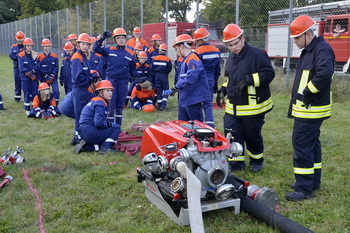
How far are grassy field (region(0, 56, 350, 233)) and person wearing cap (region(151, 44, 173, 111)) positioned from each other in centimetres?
343

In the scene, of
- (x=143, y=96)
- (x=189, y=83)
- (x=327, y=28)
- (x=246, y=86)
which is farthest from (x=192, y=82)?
(x=327, y=28)

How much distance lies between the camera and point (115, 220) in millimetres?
3982

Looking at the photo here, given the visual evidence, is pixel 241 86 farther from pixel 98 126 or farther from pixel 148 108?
pixel 148 108

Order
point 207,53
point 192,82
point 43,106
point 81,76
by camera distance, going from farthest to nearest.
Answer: point 43,106 → point 207,53 → point 81,76 → point 192,82

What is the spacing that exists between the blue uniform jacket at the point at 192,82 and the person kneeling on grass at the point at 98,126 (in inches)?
49.3

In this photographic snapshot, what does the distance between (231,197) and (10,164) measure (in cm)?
360

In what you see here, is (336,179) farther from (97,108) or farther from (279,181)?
(97,108)

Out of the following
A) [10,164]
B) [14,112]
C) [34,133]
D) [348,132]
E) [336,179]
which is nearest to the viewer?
[336,179]

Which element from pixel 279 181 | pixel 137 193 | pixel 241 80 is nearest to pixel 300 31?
pixel 241 80

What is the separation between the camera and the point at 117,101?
26.8 ft

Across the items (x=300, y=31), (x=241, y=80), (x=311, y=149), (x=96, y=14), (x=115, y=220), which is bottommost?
(x=115, y=220)

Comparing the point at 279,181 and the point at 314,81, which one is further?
the point at 279,181

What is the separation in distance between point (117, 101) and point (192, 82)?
110 inches

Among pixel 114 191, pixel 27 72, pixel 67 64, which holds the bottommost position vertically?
pixel 114 191
